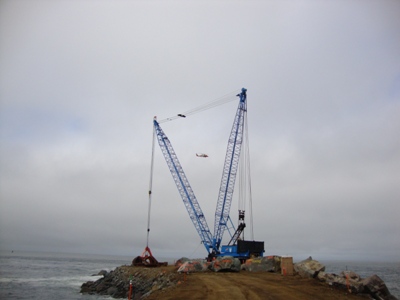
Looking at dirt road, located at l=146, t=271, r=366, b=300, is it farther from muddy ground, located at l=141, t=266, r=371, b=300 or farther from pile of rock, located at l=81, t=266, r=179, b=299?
pile of rock, located at l=81, t=266, r=179, b=299

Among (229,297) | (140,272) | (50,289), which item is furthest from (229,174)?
(229,297)

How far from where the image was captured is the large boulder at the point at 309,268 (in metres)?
26.6

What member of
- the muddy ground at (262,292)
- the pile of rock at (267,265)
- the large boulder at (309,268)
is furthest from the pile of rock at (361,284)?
the pile of rock at (267,265)

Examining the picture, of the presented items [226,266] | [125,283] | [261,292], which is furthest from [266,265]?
[125,283]

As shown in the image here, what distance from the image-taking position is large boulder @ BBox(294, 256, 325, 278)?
26.6 metres

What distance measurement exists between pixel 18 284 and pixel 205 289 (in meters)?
41.0

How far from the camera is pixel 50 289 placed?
151 feet

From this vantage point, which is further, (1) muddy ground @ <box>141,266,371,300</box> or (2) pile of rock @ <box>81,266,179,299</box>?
(2) pile of rock @ <box>81,266,179,299</box>

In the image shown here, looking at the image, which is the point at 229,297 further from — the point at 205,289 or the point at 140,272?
the point at 140,272

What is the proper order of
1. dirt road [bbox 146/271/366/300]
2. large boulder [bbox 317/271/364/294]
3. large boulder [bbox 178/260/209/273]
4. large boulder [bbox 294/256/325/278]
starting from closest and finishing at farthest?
dirt road [bbox 146/271/366/300] → large boulder [bbox 317/271/364/294] → large boulder [bbox 294/256/325/278] → large boulder [bbox 178/260/209/273]

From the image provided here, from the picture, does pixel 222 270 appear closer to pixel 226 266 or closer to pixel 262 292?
pixel 226 266

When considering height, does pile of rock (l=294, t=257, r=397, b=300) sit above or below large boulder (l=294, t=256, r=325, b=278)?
below

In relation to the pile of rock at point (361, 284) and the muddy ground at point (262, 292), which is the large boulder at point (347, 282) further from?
the muddy ground at point (262, 292)

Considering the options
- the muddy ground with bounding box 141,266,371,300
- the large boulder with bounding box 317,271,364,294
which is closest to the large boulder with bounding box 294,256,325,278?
the large boulder with bounding box 317,271,364,294
